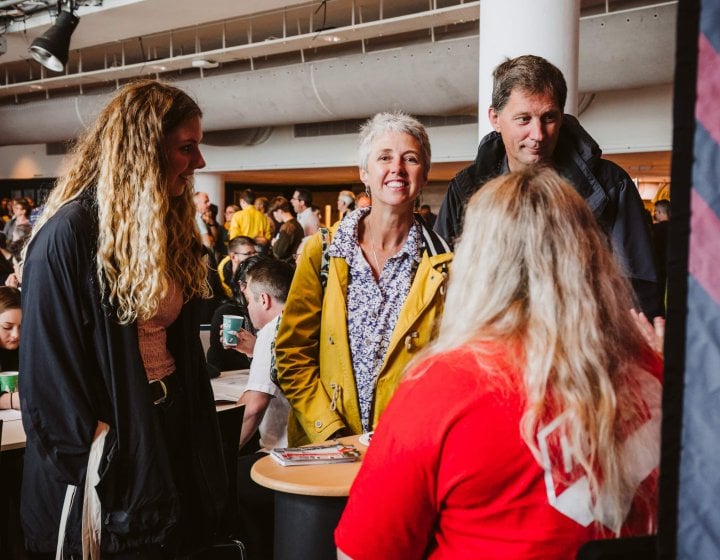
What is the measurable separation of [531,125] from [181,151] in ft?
3.15

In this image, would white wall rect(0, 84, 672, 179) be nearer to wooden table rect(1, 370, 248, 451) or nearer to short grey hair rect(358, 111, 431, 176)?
short grey hair rect(358, 111, 431, 176)

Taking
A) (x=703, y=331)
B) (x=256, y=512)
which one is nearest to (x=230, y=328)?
(x=256, y=512)

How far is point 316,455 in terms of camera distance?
1999 millimetres

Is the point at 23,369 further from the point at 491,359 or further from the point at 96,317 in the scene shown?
the point at 491,359

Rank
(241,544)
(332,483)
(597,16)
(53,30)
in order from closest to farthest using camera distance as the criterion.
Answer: (332,483), (241,544), (597,16), (53,30)

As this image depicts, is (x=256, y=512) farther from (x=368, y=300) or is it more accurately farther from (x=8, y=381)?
(x=8, y=381)

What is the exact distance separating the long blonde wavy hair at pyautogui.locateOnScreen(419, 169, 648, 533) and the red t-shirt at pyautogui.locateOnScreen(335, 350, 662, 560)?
1.2 inches

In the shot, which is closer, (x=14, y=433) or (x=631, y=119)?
(x=14, y=433)

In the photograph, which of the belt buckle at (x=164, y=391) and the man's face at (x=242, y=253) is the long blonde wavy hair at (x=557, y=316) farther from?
the man's face at (x=242, y=253)

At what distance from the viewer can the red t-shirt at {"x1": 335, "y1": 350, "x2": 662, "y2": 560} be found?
1.06 meters

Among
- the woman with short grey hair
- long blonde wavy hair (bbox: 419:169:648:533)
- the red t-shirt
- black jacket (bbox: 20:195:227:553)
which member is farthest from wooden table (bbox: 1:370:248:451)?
long blonde wavy hair (bbox: 419:169:648:533)

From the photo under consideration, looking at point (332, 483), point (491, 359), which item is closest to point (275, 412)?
point (332, 483)

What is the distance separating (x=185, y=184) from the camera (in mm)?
1910

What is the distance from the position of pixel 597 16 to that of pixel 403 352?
5.50 m
